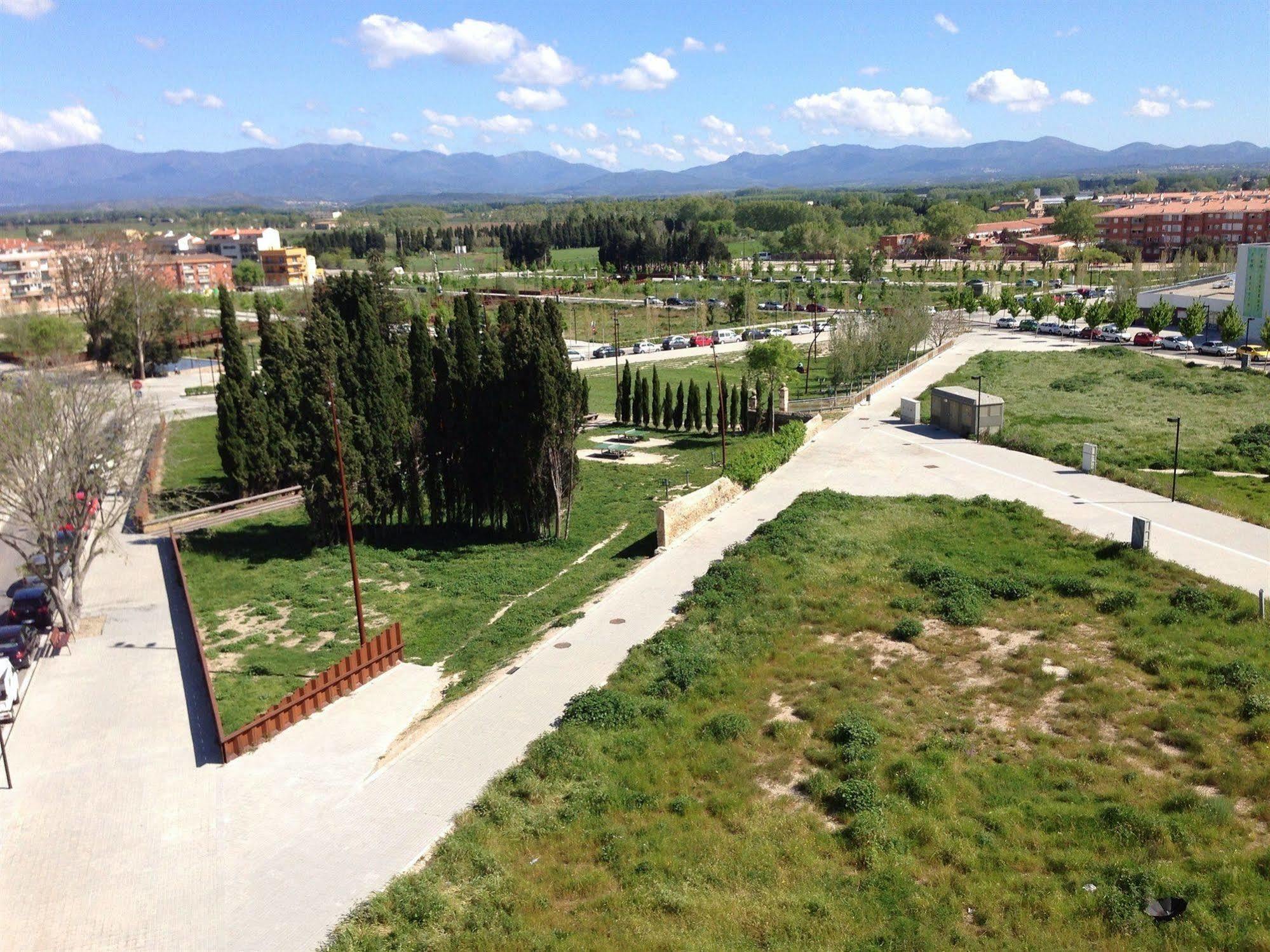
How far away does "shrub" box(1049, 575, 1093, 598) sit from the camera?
17.2 m

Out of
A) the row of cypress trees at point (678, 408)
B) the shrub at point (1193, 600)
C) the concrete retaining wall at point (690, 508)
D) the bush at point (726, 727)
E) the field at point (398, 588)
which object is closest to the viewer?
the bush at point (726, 727)

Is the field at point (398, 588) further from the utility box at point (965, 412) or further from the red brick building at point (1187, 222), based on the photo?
the red brick building at point (1187, 222)

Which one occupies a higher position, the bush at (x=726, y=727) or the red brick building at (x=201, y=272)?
the red brick building at (x=201, y=272)

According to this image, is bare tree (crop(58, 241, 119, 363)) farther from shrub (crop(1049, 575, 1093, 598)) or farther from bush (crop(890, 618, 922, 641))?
shrub (crop(1049, 575, 1093, 598))

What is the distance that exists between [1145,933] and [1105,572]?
10.4 meters

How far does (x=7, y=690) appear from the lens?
16953 mm

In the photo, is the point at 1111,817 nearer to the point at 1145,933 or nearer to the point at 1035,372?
the point at 1145,933

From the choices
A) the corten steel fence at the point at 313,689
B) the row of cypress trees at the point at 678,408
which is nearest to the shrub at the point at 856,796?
the corten steel fence at the point at 313,689

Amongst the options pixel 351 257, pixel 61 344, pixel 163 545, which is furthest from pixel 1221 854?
pixel 351 257

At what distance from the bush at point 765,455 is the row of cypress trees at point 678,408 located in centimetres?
776

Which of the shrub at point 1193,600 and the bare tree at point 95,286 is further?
the bare tree at point 95,286

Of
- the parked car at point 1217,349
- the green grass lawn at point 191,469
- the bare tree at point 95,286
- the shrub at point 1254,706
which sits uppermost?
the bare tree at point 95,286

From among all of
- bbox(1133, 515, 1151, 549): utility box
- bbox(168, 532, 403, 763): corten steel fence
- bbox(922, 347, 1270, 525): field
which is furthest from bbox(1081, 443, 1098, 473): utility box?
bbox(168, 532, 403, 763): corten steel fence

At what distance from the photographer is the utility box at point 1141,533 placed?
1886 centimetres
